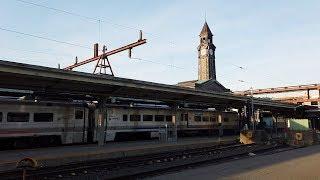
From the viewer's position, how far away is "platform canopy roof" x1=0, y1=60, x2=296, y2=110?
74.6 ft

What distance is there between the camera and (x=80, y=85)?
27.3 metres

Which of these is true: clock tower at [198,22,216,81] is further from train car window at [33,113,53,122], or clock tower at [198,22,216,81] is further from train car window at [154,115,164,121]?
train car window at [33,113,53,122]

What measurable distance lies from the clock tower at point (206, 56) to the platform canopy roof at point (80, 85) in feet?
270

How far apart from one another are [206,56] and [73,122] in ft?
Answer: 317

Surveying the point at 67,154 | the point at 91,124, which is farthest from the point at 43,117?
the point at 67,154

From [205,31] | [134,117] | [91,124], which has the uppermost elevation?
[205,31]

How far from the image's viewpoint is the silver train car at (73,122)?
25016mm

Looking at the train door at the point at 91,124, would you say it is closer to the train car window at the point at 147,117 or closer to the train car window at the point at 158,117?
the train car window at the point at 147,117

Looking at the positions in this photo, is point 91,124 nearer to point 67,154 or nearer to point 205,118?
point 67,154

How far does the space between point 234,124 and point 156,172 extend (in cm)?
3621

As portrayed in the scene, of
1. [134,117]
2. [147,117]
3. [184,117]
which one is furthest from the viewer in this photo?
[184,117]

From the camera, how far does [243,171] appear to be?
17.3m

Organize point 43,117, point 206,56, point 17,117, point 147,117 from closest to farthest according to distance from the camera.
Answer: point 17,117 → point 43,117 → point 147,117 → point 206,56

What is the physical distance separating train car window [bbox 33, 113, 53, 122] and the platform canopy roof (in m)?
1.89
